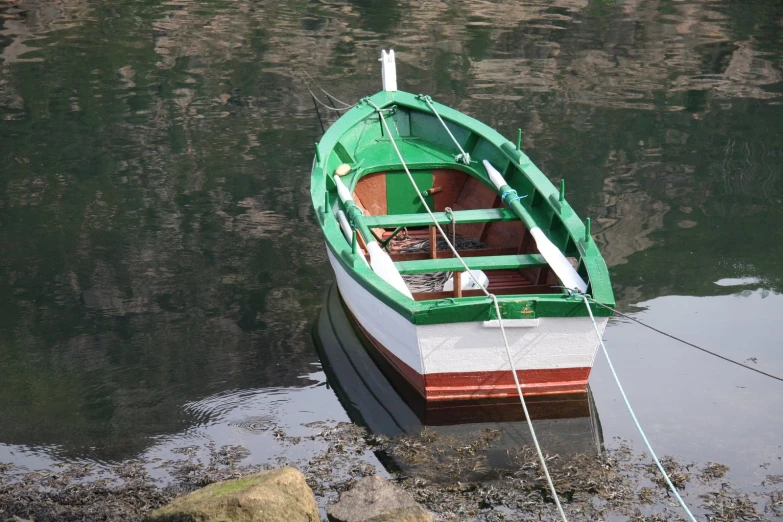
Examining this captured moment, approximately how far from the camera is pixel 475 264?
812 cm

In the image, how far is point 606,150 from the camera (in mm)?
13977

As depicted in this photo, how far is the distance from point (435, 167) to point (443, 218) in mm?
1697

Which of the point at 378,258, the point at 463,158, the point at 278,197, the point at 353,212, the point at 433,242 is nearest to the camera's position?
the point at 378,258

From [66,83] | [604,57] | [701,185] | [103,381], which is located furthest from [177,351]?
[604,57]

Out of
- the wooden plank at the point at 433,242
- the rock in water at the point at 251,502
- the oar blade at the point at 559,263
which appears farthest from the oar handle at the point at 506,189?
the rock in water at the point at 251,502

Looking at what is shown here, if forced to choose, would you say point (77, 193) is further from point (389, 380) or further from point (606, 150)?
point (606, 150)

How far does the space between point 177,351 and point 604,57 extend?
13610mm

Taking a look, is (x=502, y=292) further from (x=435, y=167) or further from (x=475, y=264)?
(x=435, y=167)

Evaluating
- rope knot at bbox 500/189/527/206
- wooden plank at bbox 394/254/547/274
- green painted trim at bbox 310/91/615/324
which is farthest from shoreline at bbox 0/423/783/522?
rope knot at bbox 500/189/527/206

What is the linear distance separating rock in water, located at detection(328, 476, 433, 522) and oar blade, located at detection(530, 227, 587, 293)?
2450 millimetres

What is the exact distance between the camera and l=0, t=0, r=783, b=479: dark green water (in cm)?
779

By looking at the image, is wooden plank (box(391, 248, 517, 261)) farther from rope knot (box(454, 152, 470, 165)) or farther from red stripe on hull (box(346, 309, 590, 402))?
red stripe on hull (box(346, 309, 590, 402))

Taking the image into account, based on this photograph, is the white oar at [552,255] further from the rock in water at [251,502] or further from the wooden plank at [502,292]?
the rock in water at [251,502]

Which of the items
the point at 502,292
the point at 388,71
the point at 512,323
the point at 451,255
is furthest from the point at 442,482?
the point at 388,71
